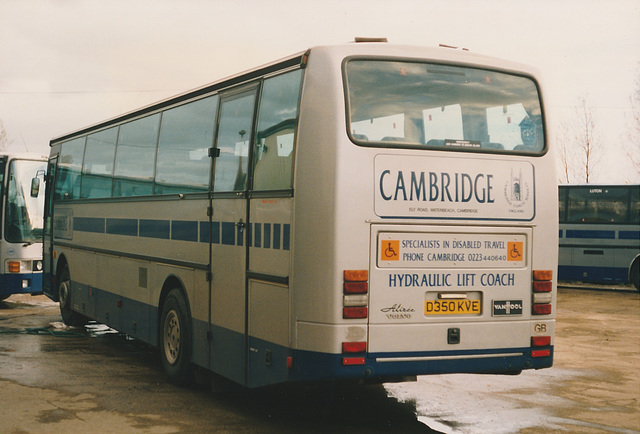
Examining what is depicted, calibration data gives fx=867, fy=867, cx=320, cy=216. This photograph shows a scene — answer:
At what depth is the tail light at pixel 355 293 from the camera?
678 centimetres

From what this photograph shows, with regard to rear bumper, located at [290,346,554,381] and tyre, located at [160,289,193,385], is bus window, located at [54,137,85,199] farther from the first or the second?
rear bumper, located at [290,346,554,381]

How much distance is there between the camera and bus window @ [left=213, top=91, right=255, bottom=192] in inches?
317

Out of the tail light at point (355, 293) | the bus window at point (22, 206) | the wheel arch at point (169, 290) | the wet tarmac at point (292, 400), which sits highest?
the bus window at point (22, 206)

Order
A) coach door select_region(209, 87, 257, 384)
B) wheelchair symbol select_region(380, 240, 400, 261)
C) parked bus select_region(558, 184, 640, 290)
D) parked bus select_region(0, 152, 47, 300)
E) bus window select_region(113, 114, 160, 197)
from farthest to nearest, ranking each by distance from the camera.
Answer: parked bus select_region(558, 184, 640, 290) → parked bus select_region(0, 152, 47, 300) → bus window select_region(113, 114, 160, 197) → coach door select_region(209, 87, 257, 384) → wheelchair symbol select_region(380, 240, 400, 261)

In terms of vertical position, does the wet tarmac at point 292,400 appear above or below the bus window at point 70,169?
below

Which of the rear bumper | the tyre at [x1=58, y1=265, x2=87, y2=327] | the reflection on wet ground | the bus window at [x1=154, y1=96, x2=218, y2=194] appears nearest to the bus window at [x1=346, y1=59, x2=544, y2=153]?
the rear bumper

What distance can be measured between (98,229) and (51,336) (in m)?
2.01

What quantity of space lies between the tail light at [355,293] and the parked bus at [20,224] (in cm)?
1199

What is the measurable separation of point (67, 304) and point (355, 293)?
352 inches

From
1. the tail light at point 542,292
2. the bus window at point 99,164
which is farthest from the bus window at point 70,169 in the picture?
the tail light at point 542,292

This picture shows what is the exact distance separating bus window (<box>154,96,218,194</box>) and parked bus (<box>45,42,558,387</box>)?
0.29 ft

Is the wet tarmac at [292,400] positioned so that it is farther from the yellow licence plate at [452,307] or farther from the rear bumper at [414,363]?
the yellow licence plate at [452,307]

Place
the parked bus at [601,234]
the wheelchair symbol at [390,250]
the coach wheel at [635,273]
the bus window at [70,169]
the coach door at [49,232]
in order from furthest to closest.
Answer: the parked bus at [601,234] → the coach wheel at [635,273] → the coach door at [49,232] → the bus window at [70,169] → the wheelchair symbol at [390,250]

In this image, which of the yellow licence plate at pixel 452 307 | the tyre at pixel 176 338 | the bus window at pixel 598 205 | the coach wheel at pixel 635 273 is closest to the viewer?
the yellow licence plate at pixel 452 307
